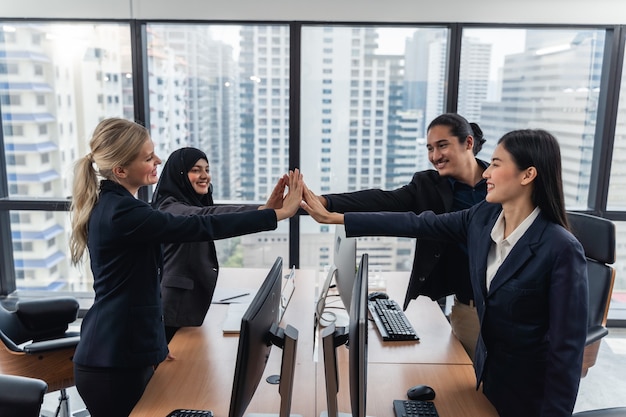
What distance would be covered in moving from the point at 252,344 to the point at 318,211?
111cm

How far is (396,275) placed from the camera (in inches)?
128

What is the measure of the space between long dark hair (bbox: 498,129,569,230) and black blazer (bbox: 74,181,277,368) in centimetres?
122

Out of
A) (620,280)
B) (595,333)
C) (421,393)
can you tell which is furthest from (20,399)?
(620,280)

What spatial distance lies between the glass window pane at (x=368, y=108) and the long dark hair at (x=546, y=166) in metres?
2.52

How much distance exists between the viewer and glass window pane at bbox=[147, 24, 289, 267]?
399 cm

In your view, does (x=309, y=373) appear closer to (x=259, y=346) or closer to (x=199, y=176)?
(x=259, y=346)

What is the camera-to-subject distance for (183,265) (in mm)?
2242

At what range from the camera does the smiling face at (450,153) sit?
226 centimetres

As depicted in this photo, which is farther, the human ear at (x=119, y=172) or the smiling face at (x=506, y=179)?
the human ear at (x=119, y=172)

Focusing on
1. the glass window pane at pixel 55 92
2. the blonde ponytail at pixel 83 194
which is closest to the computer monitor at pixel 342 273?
the blonde ponytail at pixel 83 194

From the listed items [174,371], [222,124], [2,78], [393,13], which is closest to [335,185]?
[222,124]

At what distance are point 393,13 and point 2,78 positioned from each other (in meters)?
3.16

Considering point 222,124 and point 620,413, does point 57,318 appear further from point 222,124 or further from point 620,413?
point 620,413

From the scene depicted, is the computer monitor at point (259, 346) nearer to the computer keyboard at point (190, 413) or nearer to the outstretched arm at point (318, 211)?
the computer keyboard at point (190, 413)
